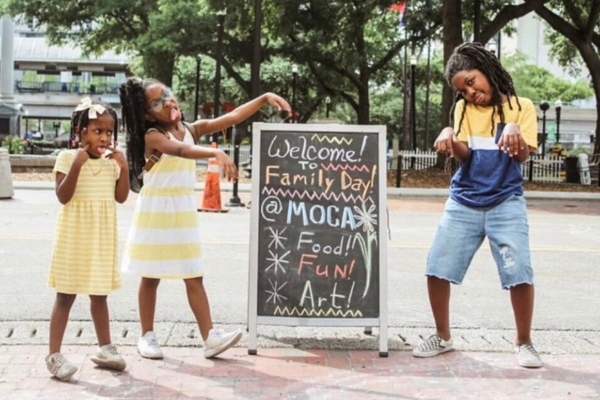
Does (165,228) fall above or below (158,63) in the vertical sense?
below

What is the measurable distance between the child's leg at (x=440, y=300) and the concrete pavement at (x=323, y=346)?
0.59 ft

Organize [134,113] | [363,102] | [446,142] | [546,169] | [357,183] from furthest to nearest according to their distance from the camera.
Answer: [363,102] → [546,169] → [357,183] → [134,113] → [446,142]

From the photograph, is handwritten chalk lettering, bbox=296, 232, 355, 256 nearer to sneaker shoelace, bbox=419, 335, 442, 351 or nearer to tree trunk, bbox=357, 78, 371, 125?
sneaker shoelace, bbox=419, 335, 442, 351

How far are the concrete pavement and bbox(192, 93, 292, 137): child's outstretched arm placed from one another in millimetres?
1373

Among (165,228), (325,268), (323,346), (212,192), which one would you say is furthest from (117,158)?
(212,192)

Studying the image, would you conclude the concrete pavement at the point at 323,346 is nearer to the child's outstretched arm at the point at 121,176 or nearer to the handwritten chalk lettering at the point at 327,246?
the handwritten chalk lettering at the point at 327,246

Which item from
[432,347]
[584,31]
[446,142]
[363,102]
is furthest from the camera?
[363,102]

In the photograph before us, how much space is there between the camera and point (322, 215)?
577 centimetres

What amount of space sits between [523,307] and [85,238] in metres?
2.58

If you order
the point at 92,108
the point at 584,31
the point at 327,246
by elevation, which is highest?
the point at 584,31

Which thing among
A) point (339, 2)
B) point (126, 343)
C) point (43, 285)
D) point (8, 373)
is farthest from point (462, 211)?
point (339, 2)

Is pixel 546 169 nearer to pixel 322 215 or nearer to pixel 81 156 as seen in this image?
pixel 322 215

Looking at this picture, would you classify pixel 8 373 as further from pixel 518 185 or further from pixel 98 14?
pixel 98 14

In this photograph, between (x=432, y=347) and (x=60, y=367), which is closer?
(x=60, y=367)
